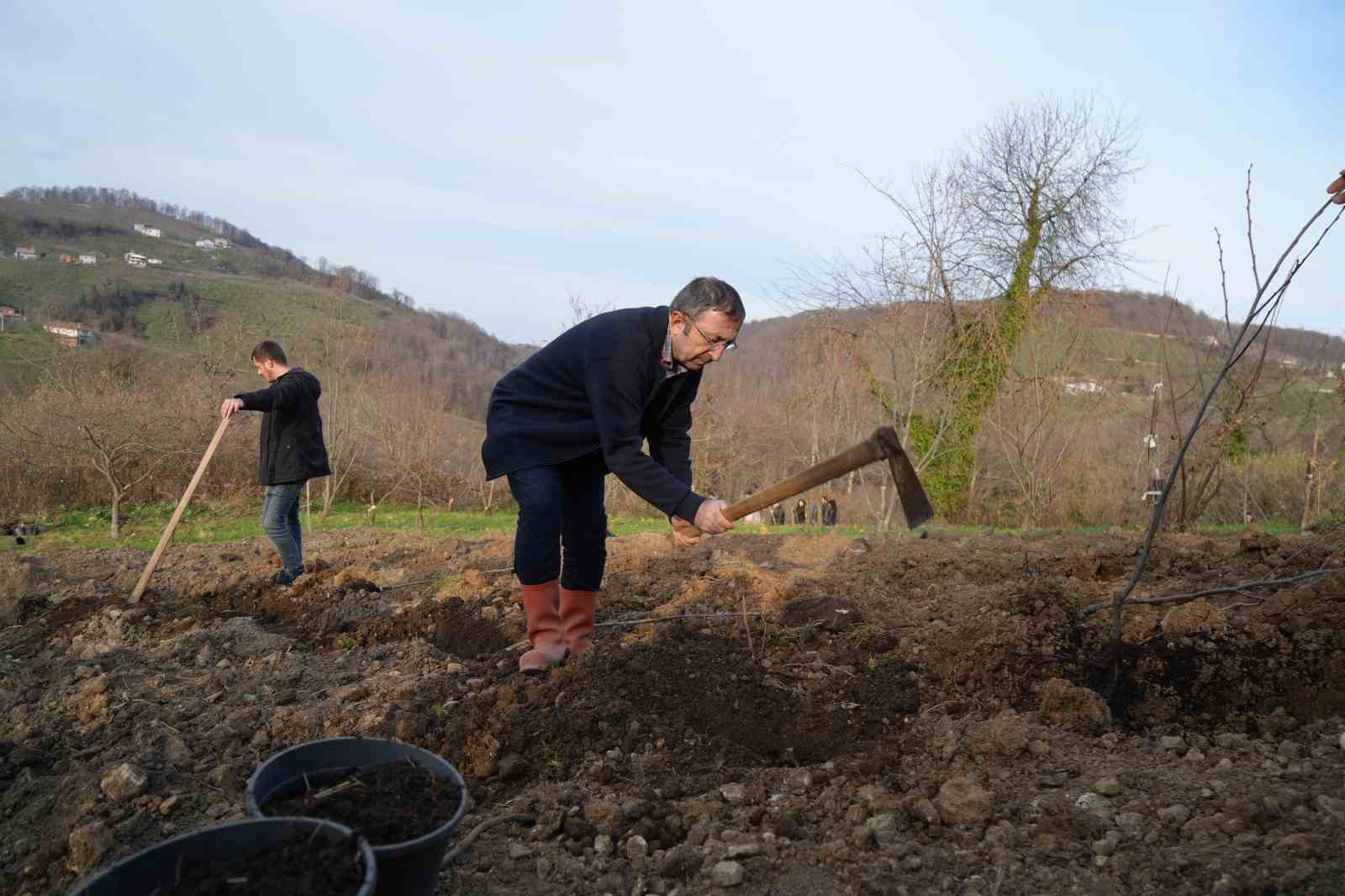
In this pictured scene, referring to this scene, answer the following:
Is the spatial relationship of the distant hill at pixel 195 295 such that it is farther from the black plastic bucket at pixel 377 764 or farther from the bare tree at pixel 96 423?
the black plastic bucket at pixel 377 764

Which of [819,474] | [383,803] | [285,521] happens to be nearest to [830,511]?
[285,521]

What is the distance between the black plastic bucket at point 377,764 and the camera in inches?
63.5

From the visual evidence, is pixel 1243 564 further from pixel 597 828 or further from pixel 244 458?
pixel 244 458

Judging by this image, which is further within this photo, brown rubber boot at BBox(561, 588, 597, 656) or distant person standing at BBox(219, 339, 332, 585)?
distant person standing at BBox(219, 339, 332, 585)

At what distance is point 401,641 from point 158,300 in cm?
4992

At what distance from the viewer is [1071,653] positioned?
3.18m

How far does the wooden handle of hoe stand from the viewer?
8.51 feet

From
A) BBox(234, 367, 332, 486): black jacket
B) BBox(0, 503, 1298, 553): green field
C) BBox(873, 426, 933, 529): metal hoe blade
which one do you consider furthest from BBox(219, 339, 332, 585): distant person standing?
BBox(0, 503, 1298, 553): green field

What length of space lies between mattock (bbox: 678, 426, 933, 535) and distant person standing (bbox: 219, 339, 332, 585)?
3794 millimetres

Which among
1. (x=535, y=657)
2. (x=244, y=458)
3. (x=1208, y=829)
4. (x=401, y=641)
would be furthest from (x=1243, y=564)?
(x=244, y=458)

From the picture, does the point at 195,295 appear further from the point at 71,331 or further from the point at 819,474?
the point at 819,474

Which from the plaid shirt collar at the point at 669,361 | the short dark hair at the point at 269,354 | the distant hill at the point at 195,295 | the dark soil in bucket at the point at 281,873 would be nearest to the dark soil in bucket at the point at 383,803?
the dark soil in bucket at the point at 281,873

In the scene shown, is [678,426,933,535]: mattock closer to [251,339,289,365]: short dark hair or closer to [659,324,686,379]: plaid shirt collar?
[659,324,686,379]: plaid shirt collar

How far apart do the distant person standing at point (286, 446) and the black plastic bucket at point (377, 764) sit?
3881 mm
